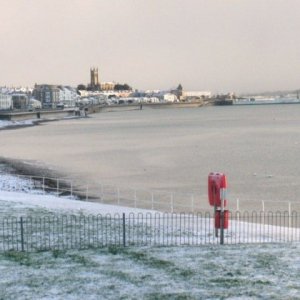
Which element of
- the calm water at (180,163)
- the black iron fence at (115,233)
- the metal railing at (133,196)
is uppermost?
the black iron fence at (115,233)

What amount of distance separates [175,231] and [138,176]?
88.1ft

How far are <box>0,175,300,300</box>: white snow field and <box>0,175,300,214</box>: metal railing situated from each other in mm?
12723

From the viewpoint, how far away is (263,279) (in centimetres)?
1275

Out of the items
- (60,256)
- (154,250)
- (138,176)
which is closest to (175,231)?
(154,250)

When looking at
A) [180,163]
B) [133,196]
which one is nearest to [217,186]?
[133,196]

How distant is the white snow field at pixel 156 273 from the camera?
39.0ft

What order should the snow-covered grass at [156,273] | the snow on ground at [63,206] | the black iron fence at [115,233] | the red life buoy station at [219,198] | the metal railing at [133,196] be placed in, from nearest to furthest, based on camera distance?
1. the snow-covered grass at [156,273]
2. the black iron fence at [115,233]
3. the red life buoy station at [219,198]
4. the snow on ground at [63,206]
5. the metal railing at [133,196]

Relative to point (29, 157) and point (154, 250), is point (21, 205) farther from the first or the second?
point (29, 157)

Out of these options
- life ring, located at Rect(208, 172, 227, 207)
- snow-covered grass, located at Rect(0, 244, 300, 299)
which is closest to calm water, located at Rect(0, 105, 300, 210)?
life ring, located at Rect(208, 172, 227, 207)

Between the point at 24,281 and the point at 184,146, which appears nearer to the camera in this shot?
the point at 24,281

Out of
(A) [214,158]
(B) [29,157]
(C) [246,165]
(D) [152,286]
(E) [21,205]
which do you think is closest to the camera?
(D) [152,286]

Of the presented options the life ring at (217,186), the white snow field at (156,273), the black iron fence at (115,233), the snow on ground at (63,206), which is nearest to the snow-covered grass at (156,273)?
the white snow field at (156,273)

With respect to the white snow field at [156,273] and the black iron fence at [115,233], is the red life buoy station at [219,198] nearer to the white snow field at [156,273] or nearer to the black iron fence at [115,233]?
the black iron fence at [115,233]

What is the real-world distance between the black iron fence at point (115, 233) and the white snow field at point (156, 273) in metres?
1.03
